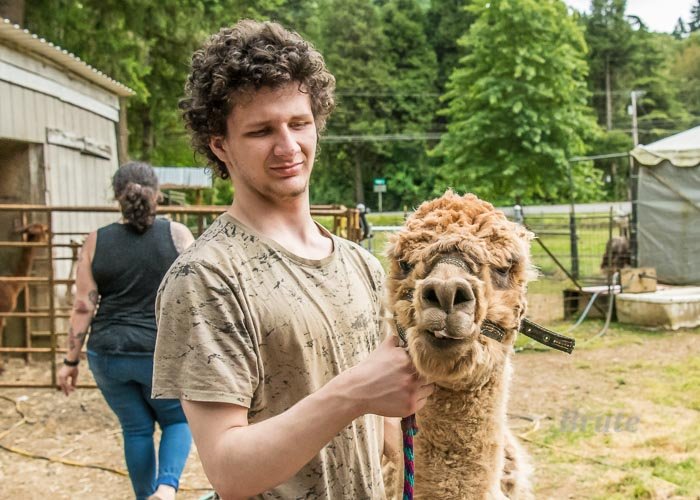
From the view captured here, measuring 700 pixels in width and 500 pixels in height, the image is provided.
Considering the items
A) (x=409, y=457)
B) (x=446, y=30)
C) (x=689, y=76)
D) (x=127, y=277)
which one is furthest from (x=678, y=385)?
(x=689, y=76)

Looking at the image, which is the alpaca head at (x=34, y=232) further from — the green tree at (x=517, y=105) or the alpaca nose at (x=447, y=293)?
the green tree at (x=517, y=105)

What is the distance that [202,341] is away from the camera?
1392 mm

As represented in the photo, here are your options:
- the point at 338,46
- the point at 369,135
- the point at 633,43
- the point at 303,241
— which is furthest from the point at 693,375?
the point at 633,43

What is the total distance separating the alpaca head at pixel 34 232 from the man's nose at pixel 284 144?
753 centimetres

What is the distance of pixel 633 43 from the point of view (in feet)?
174

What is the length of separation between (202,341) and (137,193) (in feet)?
9.47

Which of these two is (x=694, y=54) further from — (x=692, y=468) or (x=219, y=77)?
(x=219, y=77)

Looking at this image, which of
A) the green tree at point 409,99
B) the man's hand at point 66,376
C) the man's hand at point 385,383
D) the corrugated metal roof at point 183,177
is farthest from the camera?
the green tree at point 409,99

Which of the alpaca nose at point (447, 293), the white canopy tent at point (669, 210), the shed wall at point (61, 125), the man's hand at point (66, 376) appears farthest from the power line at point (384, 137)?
the alpaca nose at point (447, 293)

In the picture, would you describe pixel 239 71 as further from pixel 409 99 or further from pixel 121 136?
pixel 409 99

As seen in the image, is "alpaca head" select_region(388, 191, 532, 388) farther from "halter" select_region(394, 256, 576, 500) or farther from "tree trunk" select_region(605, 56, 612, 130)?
"tree trunk" select_region(605, 56, 612, 130)

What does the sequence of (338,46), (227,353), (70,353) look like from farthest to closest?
(338,46) → (70,353) → (227,353)

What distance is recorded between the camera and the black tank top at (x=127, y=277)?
4043 mm

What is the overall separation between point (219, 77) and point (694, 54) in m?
66.1
